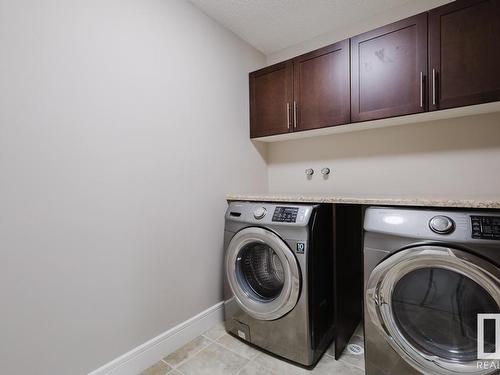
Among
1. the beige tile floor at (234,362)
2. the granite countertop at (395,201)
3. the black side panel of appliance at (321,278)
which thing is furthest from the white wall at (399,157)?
the beige tile floor at (234,362)

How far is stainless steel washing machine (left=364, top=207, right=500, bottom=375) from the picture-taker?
100cm

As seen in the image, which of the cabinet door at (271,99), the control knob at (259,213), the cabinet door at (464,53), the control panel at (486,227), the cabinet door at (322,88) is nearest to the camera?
the control panel at (486,227)

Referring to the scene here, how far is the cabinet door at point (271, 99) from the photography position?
2.00 meters

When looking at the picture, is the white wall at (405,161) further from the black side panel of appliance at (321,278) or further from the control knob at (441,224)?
the black side panel of appliance at (321,278)

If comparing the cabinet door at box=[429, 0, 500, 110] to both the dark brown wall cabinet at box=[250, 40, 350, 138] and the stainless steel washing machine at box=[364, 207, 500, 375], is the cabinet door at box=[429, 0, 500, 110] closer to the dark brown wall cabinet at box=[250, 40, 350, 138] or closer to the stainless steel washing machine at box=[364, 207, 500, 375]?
the dark brown wall cabinet at box=[250, 40, 350, 138]

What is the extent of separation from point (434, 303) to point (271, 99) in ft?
5.65

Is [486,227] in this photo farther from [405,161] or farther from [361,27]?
[361,27]

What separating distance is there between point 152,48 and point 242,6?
0.74 metres

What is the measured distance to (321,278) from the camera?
1.46 metres

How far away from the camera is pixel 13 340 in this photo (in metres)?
1.00

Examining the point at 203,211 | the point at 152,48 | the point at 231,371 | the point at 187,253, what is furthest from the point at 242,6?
the point at 231,371

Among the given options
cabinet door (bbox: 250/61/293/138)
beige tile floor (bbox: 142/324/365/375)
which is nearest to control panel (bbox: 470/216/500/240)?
beige tile floor (bbox: 142/324/365/375)

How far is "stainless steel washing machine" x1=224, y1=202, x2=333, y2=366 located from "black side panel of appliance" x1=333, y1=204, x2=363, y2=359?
69 millimetres

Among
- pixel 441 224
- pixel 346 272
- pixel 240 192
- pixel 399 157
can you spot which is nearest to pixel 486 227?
pixel 441 224
